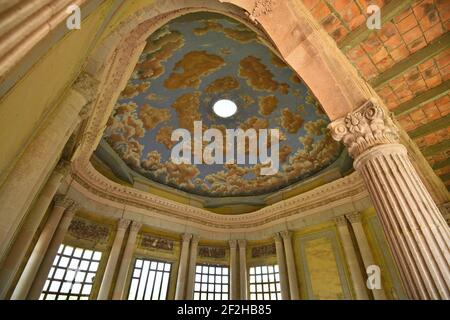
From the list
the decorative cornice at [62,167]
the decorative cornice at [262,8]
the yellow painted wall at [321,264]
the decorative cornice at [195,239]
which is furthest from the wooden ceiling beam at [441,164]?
the decorative cornice at [195,239]

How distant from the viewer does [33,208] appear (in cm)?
568

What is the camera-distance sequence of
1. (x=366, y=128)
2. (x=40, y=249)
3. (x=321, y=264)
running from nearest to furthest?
1. (x=366, y=128)
2. (x=40, y=249)
3. (x=321, y=264)

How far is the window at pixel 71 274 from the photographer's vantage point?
825cm

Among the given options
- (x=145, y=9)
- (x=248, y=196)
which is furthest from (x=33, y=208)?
(x=248, y=196)

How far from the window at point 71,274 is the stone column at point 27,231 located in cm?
290

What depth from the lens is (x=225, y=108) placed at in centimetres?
1094

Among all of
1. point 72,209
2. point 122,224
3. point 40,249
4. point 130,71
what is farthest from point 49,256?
point 130,71

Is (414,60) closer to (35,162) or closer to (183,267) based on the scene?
(35,162)

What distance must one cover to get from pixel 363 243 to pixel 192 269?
735 centimetres

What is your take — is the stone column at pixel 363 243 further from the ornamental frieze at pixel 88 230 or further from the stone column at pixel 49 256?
the stone column at pixel 49 256

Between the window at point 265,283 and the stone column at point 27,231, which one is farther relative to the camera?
the window at point 265,283

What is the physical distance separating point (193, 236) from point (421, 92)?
35.2ft

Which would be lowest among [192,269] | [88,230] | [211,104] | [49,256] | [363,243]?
A: [49,256]
